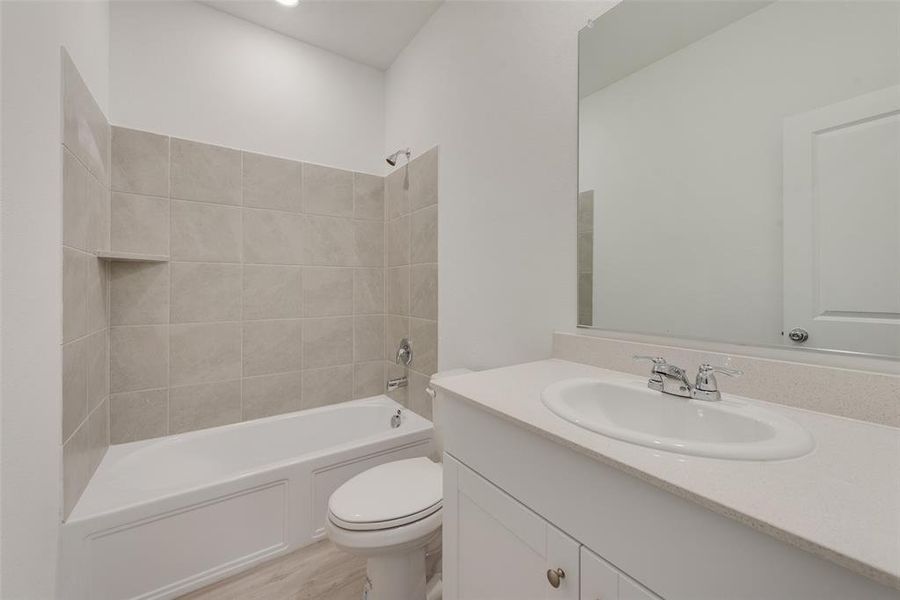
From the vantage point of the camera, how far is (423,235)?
6.76 feet

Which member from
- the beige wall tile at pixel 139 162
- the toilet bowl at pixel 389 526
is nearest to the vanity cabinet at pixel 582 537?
the toilet bowl at pixel 389 526

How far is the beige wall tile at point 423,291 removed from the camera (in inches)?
77.5

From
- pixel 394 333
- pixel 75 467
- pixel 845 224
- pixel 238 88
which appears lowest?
pixel 75 467

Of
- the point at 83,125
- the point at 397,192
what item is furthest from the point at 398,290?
the point at 83,125

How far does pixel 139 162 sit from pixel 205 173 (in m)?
0.26

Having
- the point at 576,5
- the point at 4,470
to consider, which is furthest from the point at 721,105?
the point at 4,470

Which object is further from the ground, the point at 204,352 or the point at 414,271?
the point at 414,271

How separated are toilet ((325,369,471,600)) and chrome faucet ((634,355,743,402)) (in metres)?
0.64

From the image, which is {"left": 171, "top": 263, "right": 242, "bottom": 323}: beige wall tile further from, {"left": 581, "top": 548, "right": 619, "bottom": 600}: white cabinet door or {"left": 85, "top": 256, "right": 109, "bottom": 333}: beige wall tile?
{"left": 581, "top": 548, "right": 619, "bottom": 600}: white cabinet door

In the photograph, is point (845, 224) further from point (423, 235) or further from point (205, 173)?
point (205, 173)

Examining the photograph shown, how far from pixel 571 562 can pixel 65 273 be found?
1.66 m

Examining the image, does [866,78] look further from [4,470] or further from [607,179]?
[4,470]

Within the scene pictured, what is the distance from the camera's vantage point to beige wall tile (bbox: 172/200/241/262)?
5.99 feet

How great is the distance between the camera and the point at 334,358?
228 cm
